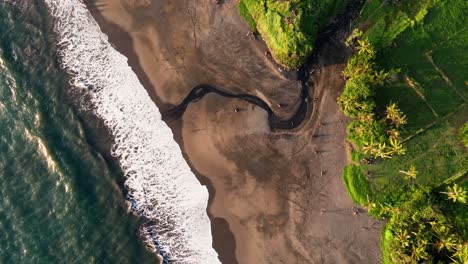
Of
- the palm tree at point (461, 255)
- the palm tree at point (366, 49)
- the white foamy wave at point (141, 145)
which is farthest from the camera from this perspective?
the white foamy wave at point (141, 145)

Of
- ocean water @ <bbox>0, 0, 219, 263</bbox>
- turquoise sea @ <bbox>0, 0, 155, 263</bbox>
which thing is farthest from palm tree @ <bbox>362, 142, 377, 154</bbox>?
turquoise sea @ <bbox>0, 0, 155, 263</bbox>

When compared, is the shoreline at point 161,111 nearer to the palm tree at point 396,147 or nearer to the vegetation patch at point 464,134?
the palm tree at point 396,147

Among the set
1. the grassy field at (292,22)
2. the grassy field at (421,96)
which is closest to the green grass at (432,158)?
the grassy field at (421,96)

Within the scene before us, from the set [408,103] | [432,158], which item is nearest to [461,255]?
[432,158]

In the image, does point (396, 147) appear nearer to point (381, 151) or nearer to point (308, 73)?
point (381, 151)

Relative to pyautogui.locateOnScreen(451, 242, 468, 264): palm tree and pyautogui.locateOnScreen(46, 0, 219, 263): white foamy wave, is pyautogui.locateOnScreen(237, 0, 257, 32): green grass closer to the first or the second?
pyautogui.locateOnScreen(46, 0, 219, 263): white foamy wave

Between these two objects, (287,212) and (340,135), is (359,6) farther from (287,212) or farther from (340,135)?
(287,212)
